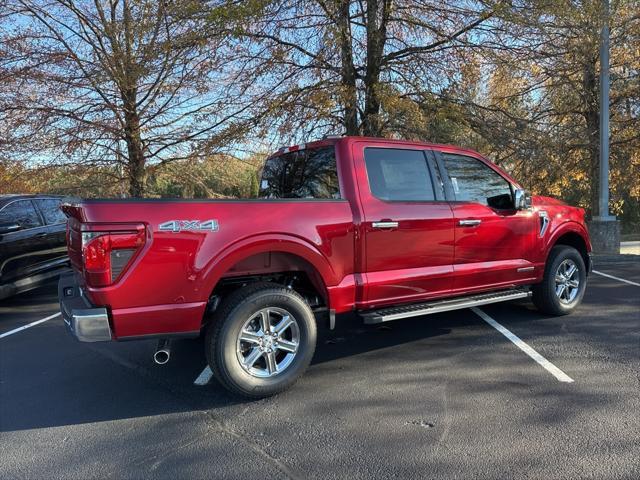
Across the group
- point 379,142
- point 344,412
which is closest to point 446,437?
point 344,412

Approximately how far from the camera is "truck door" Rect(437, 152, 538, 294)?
489cm

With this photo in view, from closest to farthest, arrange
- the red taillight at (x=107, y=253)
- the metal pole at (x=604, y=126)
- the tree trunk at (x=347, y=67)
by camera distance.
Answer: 1. the red taillight at (x=107, y=253)
2. the tree trunk at (x=347, y=67)
3. the metal pole at (x=604, y=126)

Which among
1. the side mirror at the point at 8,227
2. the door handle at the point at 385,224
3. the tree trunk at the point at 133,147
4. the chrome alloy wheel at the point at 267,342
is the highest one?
the tree trunk at the point at 133,147

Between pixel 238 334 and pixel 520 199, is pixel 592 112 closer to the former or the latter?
pixel 520 199

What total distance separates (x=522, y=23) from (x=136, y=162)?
31.6 feet

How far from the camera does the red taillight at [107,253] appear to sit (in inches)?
128

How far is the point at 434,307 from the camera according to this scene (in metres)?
4.60

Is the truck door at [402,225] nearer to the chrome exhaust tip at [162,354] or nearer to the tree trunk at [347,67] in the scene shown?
the chrome exhaust tip at [162,354]

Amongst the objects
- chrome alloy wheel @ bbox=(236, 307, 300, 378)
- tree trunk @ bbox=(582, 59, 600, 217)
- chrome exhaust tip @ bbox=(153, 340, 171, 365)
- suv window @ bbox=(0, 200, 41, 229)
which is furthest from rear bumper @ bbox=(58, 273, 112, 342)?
tree trunk @ bbox=(582, 59, 600, 217)

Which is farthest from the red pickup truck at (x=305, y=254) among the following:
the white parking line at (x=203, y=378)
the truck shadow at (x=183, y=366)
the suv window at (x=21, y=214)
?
the suv window at (x=21, y=214)

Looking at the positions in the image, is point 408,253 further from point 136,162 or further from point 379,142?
point 136,162

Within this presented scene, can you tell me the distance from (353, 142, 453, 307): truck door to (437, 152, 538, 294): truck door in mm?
187

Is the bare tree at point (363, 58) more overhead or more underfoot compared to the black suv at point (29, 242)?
more overhead

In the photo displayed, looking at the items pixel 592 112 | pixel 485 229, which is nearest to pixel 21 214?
pixel 485 229
